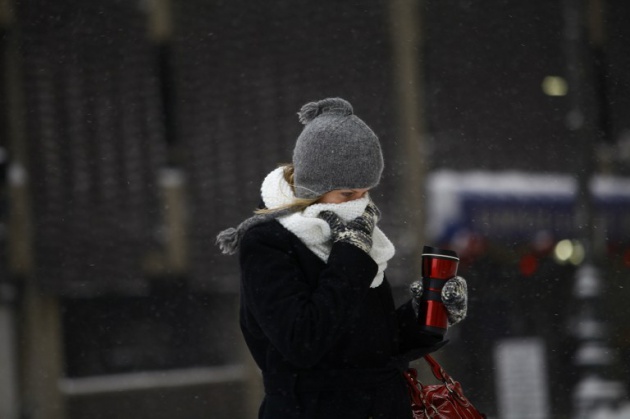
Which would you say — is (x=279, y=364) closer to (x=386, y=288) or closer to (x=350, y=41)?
(x=386, y=288)

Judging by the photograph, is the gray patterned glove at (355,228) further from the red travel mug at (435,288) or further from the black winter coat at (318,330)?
the red travel mug at (435,288)

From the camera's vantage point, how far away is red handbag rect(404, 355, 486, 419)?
268 centimetres

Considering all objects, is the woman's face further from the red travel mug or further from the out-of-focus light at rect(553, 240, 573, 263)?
the out-of-focus light at rect(553, 240, 573, 263)

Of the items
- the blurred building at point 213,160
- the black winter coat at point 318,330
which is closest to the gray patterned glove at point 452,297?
the black winter coat at point 318,330

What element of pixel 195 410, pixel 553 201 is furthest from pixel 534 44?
pixel 195 410

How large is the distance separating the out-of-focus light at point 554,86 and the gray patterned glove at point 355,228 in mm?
4351

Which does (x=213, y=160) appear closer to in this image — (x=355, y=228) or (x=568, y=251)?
(x=568, y=251)

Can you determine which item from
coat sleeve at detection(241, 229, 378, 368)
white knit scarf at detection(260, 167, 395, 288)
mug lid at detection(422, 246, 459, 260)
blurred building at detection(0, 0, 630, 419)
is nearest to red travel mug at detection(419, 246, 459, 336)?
mug lid at detection(422, 246, 459, 260)

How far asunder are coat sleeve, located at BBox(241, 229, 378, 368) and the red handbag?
16.8 inches

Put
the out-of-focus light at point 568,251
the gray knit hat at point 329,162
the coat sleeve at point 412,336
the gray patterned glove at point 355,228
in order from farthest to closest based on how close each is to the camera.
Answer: the out-of-focus light at point 568,251 → the coat sleeve at point 412,336 → the gray knit hat at point 329,162 → the gray patterned glove at point 355,228

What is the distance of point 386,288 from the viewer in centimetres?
262

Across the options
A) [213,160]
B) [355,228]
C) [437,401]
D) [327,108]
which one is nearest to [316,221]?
[355,228]

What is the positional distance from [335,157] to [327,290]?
39 centimetres

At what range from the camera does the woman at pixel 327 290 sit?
2.33 meters
